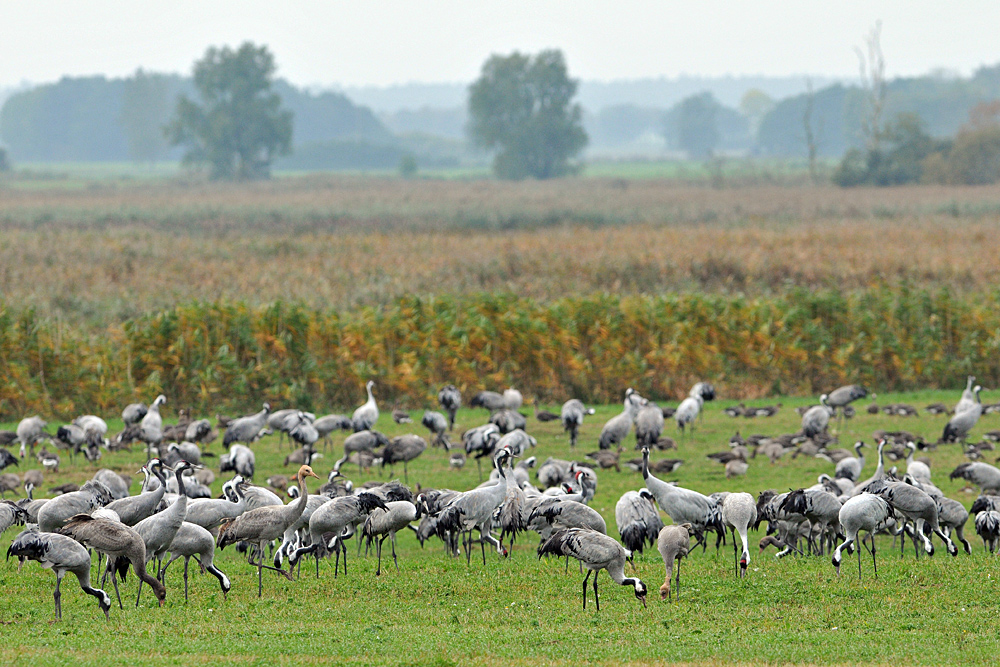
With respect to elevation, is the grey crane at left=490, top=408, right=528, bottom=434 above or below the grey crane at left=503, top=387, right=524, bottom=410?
above

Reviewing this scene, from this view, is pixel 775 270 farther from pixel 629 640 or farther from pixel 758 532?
pixel 629 640

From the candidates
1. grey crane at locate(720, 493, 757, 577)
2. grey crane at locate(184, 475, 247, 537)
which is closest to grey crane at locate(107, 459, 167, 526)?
grey crane at locate(184, 475, 247, 537)

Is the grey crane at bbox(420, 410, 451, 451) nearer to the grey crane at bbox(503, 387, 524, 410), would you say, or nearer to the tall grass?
the grey crane at bbox(503, 387, 524, 410)

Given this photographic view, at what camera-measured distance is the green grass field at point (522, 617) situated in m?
11.3

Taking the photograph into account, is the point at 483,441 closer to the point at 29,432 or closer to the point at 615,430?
the point at 615,430

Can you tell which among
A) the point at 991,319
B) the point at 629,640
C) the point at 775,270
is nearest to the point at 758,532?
the point at 629,640

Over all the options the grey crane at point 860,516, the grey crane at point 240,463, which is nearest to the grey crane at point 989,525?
the grey crane at point 860,516

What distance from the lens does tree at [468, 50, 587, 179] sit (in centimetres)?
12812

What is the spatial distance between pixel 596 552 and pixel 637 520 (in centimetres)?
235

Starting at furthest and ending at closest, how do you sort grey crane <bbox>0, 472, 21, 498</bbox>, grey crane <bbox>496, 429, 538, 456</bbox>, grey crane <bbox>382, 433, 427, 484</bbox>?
1. grey crane <bbox>382, 433, 427, 484</bbox>
2. grey crane <bbox>496, 429, 538, 456</bbox>
3. grey crane <bbox>0, 472, 21, 498</bbox>

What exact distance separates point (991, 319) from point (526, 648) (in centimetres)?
2419

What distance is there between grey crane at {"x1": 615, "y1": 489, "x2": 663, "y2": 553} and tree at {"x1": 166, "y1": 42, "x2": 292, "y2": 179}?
367 feet

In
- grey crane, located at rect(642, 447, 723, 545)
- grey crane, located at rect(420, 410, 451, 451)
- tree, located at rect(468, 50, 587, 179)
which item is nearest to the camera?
grey crane, located at rect(642, 447, 723, 545)

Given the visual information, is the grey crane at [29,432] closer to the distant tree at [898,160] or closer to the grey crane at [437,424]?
the grey crane at [437,424]
